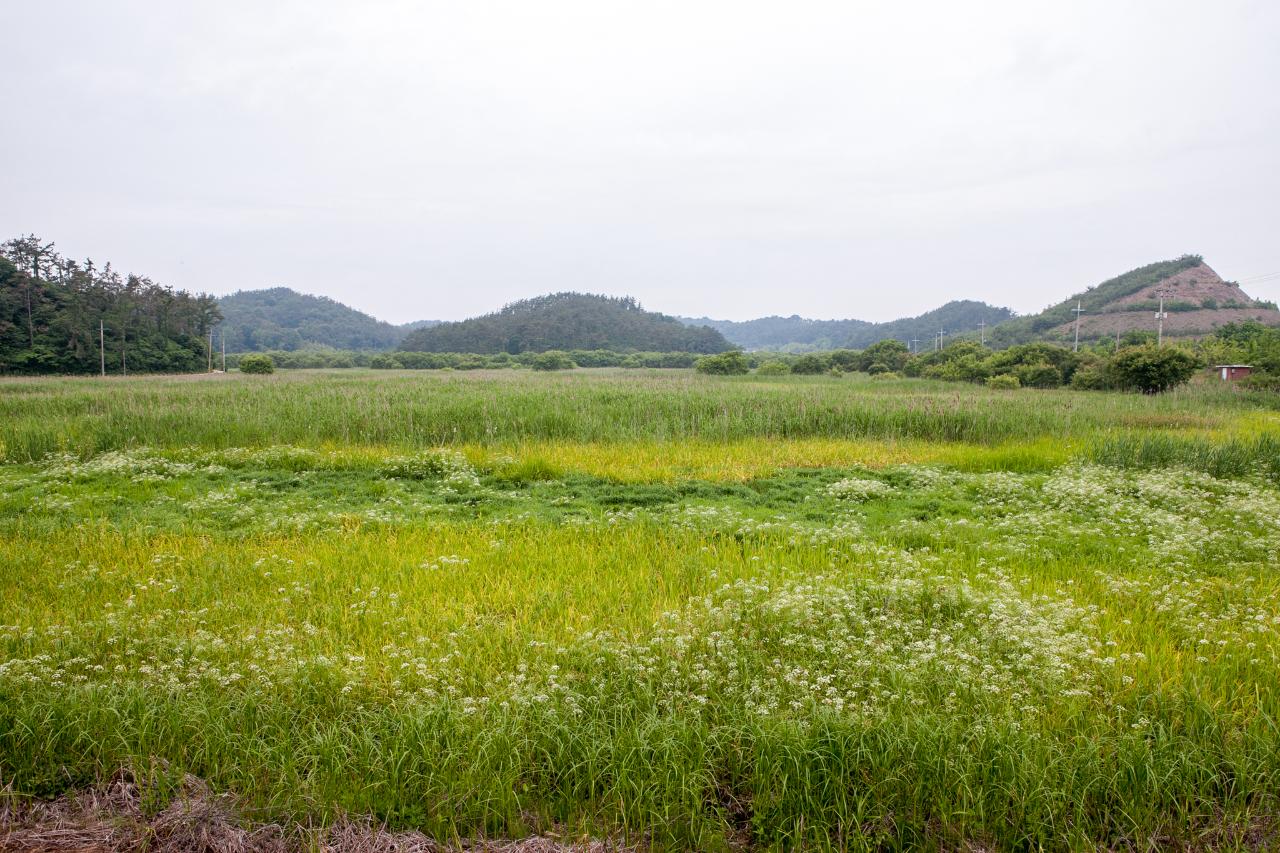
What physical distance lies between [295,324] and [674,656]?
152683mm

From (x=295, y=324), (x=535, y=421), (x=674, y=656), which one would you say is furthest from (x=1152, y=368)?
(x=295, y=324)

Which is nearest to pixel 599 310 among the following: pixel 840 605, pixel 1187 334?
pixel 1187 334

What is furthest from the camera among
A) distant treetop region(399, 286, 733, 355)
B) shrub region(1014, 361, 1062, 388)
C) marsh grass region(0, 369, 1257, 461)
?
distant treetop region(399, 286, 733, 355)

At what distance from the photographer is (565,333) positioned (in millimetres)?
107500

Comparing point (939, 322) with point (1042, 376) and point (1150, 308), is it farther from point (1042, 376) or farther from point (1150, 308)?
point (1042, 376)

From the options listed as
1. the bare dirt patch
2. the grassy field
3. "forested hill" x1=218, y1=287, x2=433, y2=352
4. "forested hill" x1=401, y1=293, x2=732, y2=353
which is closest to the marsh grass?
the grassy field

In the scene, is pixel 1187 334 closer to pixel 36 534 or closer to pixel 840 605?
pixel 840 605

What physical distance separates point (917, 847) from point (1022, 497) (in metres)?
7.65

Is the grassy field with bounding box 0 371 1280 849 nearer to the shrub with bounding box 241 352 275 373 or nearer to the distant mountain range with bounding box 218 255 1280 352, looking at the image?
the shrub with bounding box 241 352 275 373

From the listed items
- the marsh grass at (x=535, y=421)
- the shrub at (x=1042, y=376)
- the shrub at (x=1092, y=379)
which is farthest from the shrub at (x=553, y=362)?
the marsh grass at (x=535, y=421)

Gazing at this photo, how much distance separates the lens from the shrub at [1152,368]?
2827 centimetres

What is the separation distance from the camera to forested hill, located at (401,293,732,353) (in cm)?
10406

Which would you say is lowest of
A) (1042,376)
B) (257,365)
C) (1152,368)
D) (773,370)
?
(1042,376)

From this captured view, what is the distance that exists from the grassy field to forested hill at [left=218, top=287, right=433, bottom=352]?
4670 inches
